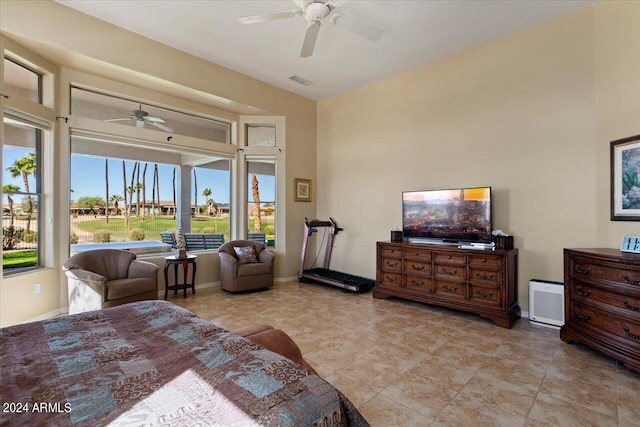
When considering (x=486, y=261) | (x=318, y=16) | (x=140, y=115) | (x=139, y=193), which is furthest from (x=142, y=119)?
(x=486, y=261)

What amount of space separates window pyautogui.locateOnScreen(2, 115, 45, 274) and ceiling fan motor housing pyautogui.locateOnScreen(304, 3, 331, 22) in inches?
144

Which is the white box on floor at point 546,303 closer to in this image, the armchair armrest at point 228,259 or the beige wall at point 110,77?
the beige wall at point 110,77

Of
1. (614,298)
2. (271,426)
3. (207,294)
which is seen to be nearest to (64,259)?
(207,294)

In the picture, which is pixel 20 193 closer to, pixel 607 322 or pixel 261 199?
pixel 261 199

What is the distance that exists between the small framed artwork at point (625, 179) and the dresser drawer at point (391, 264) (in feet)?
8.17

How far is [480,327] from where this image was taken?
366 centimetres

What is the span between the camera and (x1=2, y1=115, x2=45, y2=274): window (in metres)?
3.67

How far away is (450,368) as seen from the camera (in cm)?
265

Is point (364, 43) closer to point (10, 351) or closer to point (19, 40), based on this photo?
point (19, 40)

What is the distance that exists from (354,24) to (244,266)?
3914 millimetres

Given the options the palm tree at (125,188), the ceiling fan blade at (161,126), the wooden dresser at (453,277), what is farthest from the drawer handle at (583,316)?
the palm tree at (125,188)

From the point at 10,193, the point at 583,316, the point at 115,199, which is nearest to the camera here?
the point at 583,316

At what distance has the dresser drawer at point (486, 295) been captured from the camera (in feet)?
Result: 12.2

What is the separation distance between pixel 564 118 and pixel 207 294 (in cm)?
573
